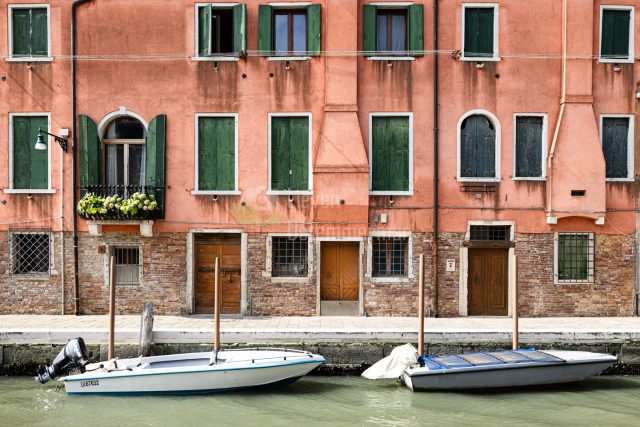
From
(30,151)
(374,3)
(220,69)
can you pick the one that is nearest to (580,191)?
(374,3)

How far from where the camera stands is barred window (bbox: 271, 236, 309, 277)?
12.5m

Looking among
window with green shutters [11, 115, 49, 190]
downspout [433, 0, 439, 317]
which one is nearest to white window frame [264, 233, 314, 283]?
downspout [433, 0, 439, 317]

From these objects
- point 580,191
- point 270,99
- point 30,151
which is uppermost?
point 270,99

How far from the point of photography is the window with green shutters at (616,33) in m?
12.5

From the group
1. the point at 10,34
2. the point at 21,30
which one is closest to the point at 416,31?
the point at 21,30

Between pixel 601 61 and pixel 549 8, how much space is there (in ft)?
5.28

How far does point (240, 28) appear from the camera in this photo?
12328 mm

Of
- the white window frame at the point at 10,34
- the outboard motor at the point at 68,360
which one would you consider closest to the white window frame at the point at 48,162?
the white window frame at the point at 10,34

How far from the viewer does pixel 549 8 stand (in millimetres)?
12391

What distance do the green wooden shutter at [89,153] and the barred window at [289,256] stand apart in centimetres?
413

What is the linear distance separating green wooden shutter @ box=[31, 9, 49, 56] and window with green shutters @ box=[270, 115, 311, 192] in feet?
17.3

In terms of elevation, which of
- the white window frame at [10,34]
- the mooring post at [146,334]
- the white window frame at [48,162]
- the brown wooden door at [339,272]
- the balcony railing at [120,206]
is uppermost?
the white window frame at [10,34]

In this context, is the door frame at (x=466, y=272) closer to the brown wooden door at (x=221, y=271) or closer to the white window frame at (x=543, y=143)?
the white window frame at (x=543, y=143)

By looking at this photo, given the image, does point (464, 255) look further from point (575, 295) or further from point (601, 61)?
point (601, 61)
